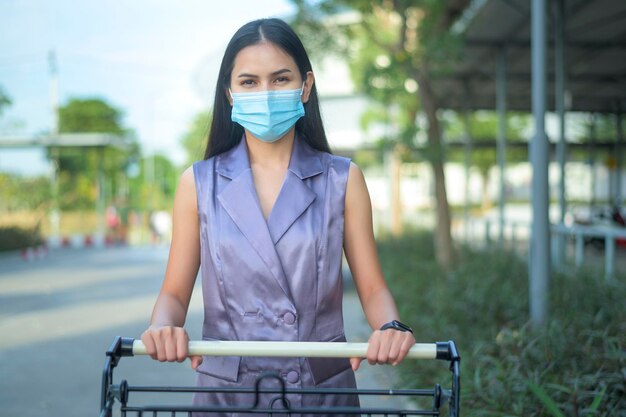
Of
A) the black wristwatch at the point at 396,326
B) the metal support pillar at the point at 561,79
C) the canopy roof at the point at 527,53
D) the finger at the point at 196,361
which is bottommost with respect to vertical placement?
the finger at the point at 196,361

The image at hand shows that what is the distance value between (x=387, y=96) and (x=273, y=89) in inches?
366

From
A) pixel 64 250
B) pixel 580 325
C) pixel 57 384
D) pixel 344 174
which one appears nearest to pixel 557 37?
pixel 580 325

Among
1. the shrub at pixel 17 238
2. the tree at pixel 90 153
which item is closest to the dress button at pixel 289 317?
the shrub at pixel 17 238

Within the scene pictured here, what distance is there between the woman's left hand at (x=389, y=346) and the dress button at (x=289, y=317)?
0.88 ft

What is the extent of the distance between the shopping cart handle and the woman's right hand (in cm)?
3

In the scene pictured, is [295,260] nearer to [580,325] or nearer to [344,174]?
[344,174]

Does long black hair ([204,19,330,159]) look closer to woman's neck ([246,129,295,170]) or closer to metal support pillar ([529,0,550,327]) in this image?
woman's neck ([246,129,295,170])

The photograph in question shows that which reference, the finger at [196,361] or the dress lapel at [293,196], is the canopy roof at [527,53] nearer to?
the dress lapel at [293,196]

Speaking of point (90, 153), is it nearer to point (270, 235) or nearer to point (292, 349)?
point (270, 235)

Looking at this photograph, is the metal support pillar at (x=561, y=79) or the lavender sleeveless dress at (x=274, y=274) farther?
the metal support pillar at (x=561, y=79)

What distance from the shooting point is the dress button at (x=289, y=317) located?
2.06 meters

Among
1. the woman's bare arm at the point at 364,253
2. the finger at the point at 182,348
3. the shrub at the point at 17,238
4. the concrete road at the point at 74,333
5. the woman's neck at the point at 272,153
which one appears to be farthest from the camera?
the shrub at the point at 17,238

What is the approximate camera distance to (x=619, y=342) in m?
4.67

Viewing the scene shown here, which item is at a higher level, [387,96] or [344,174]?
[387,96]
